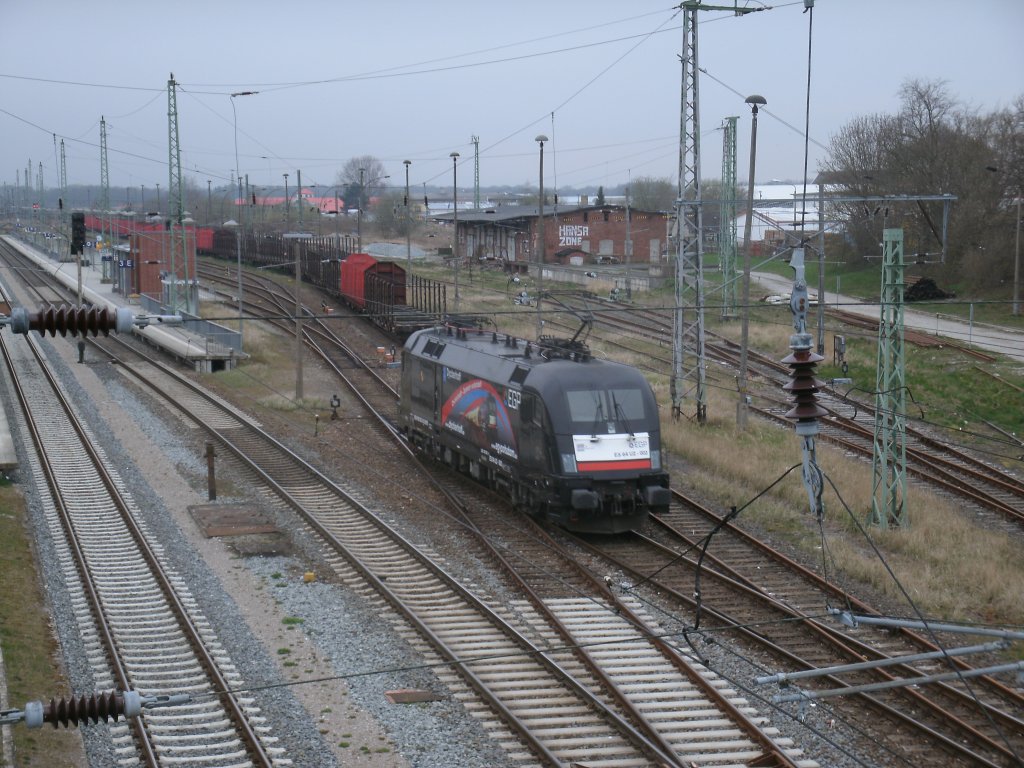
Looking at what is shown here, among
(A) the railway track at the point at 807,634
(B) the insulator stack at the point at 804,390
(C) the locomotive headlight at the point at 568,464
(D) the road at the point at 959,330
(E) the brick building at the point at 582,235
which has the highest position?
(E) the brick building at the point at 582,235

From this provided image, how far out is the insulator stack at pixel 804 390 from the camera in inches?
326

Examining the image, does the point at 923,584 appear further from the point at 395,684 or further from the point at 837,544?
the point at 395,684

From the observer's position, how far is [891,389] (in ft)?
55.8

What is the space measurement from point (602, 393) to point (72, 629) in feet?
27.5

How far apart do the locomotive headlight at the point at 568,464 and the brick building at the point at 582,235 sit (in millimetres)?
50334

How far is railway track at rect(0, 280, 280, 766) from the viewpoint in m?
10.6

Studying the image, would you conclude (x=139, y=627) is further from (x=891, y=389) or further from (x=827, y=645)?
(x=891, y=389)

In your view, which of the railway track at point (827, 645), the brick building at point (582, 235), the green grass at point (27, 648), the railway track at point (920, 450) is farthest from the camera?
the brick building at point (582, 235)

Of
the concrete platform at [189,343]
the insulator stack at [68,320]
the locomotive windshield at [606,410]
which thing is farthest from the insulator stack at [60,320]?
the concrete platform at [189,343]

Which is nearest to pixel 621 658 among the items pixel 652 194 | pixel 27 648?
pixel 27 648

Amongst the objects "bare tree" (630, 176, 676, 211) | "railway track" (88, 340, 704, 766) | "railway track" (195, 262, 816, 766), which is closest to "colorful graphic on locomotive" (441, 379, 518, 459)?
"railway track" (195, 262, 816, 766)

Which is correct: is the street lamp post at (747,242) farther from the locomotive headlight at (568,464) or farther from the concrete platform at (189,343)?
the concrete platform at (189,343)

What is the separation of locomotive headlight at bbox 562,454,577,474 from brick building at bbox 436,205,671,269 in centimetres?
5033

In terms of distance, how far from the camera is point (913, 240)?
159 ft
